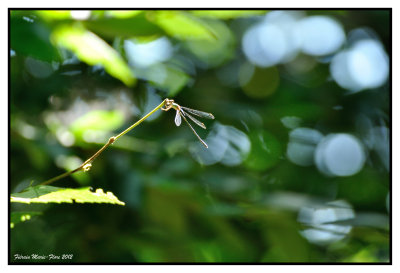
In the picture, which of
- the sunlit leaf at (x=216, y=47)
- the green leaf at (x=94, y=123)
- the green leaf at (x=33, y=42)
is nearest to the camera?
the green leaf at (x=33, y=42)

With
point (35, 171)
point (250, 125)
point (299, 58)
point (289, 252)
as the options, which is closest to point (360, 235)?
point (289, 252)

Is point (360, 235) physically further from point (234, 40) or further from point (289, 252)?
point (234, 40)

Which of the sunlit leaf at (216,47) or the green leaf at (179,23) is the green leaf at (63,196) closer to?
the green leaf at (179,23)

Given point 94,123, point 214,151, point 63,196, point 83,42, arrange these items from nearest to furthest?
point 63,196 < point 83,42 < point 94,123 < point 214,151

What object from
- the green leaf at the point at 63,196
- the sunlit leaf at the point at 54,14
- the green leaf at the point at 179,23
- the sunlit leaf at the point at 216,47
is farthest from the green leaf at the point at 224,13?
the sunlit leaf at the point at 216,47

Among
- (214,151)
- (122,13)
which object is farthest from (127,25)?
(214,151)

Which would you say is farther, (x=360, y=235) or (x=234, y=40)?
(x=234, y=40)

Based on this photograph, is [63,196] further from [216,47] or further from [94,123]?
[216,47]
